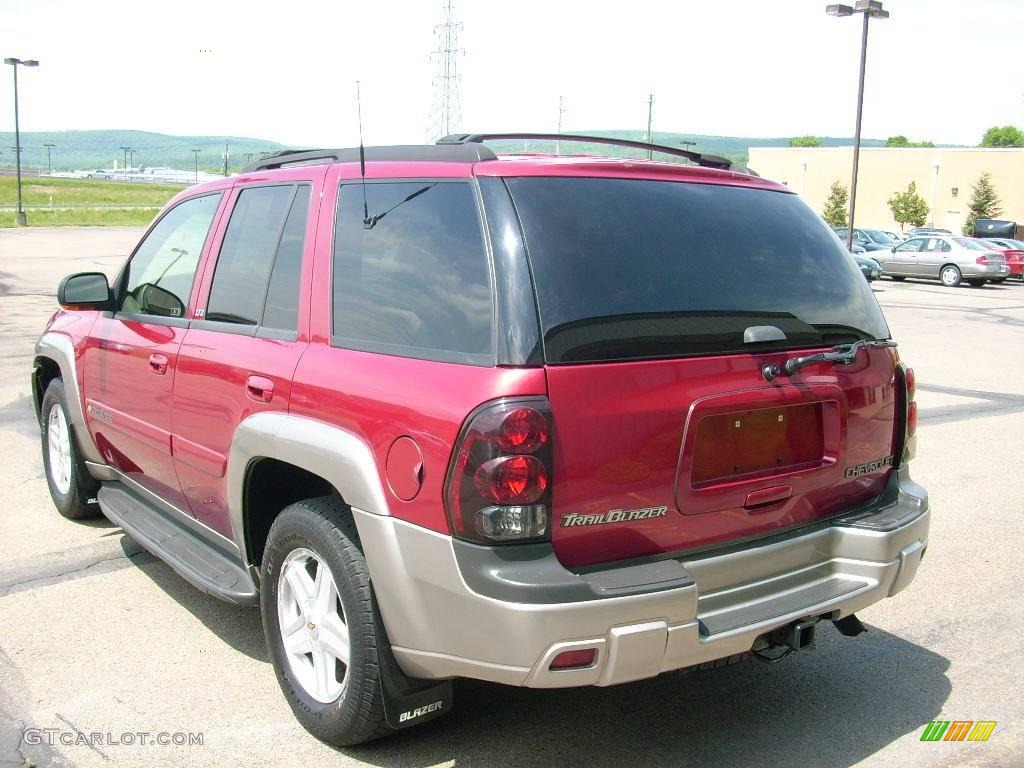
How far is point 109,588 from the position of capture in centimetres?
489

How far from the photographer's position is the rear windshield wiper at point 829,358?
3.21 metres

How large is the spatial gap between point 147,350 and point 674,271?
259 centimetres

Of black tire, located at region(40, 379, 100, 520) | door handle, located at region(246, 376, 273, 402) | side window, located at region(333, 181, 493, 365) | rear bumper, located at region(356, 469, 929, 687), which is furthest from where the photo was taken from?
black tire, located at region(40, 379, 100, 520)

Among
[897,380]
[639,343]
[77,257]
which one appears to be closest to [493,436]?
[639,343]

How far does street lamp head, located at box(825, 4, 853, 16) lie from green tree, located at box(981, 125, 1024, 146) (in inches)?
5916

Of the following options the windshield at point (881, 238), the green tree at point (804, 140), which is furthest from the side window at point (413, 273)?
the green tree at point (804, 140)

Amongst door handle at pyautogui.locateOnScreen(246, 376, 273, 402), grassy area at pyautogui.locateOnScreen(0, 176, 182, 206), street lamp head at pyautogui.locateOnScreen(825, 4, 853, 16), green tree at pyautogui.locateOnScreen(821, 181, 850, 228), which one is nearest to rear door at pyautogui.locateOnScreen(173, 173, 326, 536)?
door handle at pyautogui.locateOnScreen(246, 376, 273, 402)

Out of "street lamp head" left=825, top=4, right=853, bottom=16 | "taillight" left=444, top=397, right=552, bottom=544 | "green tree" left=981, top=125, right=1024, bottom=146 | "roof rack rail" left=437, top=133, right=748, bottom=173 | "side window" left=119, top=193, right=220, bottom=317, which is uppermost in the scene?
"green tree" left=981, top=125, right=1024, bottom=146

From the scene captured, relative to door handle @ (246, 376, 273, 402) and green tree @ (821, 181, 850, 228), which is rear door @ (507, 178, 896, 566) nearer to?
door handle @ (246, 376, 273, 402)

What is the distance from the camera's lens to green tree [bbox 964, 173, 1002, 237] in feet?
216

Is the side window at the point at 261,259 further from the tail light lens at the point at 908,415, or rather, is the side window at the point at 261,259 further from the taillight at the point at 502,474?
the tail light lens at the point at 908,415

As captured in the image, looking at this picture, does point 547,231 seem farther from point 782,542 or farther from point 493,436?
point 782,542

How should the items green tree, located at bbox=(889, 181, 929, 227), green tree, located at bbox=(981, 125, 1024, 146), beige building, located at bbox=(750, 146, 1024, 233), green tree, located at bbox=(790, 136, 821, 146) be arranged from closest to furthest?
beige building, located at bbox=(750, 146, 1024, 233), green tree, located at bbox=(889, 181, 929, 227), green tree, located at bbox=(981, 125, 1024, 146), green tree, located at bbox=(790, 136, 821, 146)

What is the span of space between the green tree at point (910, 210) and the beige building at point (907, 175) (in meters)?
1.99
